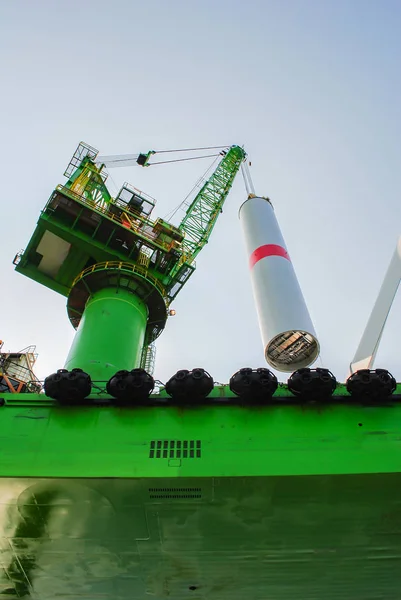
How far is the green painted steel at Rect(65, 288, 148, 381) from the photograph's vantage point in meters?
15.6

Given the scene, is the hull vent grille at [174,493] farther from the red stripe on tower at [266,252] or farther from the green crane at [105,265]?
the red stripe on tower at [266,252]

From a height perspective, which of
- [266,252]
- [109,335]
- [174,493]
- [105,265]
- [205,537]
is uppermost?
[266,252]

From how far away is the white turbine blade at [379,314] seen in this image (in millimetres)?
20703

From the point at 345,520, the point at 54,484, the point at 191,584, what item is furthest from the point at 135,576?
the point at 345,520

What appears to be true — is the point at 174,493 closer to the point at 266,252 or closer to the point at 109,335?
the point at 109,335

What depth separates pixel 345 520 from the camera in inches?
380

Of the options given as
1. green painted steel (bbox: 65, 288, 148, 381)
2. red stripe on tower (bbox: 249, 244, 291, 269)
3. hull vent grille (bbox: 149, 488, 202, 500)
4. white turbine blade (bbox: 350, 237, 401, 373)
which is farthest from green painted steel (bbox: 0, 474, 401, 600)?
red stripe on tower (bbox: 249, 244, 291, 269)

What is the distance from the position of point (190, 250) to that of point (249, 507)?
22.6m

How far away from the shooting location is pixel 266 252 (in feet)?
74.1

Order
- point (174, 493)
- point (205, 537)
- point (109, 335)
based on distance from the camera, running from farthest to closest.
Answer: point (109, 335) → point (205, 537) → point (174, 493)

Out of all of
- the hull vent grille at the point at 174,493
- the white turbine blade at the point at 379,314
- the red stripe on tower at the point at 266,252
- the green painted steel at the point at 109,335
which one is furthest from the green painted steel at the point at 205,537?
the red stripe on tower at the point at 266,252

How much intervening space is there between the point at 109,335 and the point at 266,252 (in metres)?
10.2

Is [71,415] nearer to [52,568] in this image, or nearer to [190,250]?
[52,568]

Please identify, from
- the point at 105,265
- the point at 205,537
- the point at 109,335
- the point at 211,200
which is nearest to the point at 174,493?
the point at 205,537
